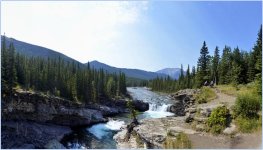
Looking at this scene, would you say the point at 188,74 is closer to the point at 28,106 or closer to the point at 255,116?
the point at 28,106

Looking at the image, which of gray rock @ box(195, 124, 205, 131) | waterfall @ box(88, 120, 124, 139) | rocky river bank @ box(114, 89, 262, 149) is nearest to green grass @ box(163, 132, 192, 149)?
rocky river bank @ box(114, 89, 262, 149)

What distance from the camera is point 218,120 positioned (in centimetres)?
1220

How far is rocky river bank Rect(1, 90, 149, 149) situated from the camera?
20.6 meters

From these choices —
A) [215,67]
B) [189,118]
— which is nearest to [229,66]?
[215,67]

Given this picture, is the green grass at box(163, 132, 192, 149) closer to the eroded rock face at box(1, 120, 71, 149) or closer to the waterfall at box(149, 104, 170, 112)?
the eroded rock face at box(1, 120, 71, 149)

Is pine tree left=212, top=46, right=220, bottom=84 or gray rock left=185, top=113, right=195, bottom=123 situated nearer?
gray rock left=185, top=113, right=195, bottom=123

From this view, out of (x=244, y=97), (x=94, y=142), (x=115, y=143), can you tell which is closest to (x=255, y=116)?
(x=244, y=97)

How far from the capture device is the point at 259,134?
9.89 m

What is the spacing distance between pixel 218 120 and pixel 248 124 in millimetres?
1596

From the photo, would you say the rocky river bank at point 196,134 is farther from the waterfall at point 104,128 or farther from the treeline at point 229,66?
the waterfall at point 104,128

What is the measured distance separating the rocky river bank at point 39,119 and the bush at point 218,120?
11448mm

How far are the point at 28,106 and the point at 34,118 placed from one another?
121 cm

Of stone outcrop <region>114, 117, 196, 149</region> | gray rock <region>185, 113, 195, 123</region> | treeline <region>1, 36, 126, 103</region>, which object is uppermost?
treeline <region>1, 36, 126, 103</region>

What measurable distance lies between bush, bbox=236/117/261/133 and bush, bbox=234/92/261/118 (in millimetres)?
209
